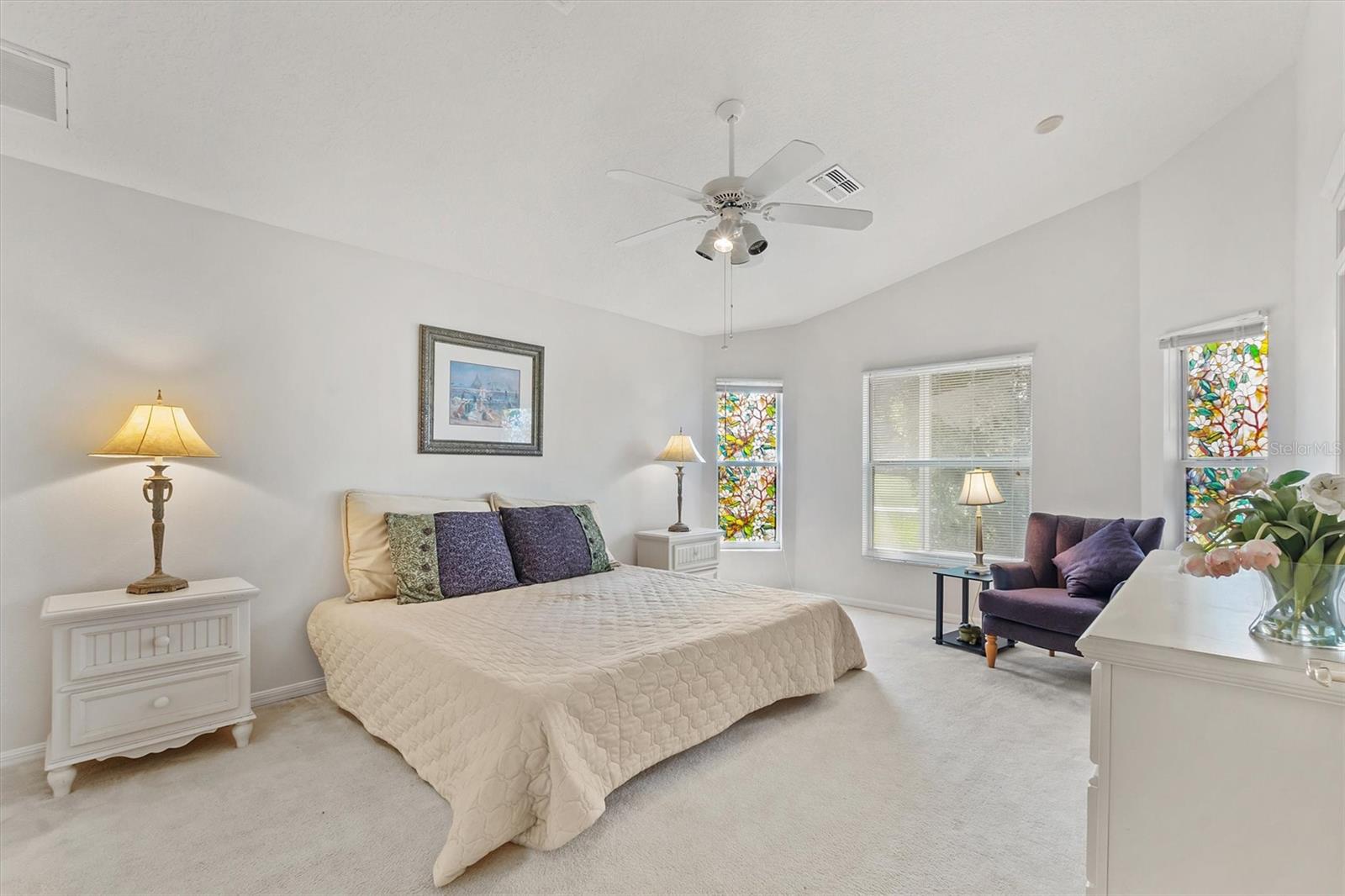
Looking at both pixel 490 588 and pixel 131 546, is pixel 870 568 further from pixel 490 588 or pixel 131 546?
pixel 131 546

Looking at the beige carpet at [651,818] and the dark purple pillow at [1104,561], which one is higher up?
the dark purple pillow at [1104,561]

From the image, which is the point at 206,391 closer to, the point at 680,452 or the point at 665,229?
the point at 665,229

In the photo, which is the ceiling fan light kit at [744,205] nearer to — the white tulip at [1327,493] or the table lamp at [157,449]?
the white tulip at [1327,493]

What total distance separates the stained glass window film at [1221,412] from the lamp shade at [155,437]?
490cm

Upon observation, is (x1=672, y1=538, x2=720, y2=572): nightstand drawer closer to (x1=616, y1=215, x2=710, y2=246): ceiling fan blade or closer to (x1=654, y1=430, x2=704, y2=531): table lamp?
(x1=654, y1=430, x2=704, y2=531): table lamp

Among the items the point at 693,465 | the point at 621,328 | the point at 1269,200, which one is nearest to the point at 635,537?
the point at 693,465

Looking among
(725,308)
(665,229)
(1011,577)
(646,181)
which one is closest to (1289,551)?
(646,181)

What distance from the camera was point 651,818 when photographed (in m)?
2.12

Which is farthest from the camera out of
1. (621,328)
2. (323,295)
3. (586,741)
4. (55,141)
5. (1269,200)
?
(621,328)

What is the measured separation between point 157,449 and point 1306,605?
3.64 metres

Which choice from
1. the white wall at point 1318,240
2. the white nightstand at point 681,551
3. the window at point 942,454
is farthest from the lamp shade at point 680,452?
the white wall at point 1318,240

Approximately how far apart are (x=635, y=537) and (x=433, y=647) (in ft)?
9.01

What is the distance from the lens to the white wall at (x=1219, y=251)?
117 inches

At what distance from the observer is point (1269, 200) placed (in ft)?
9.95
